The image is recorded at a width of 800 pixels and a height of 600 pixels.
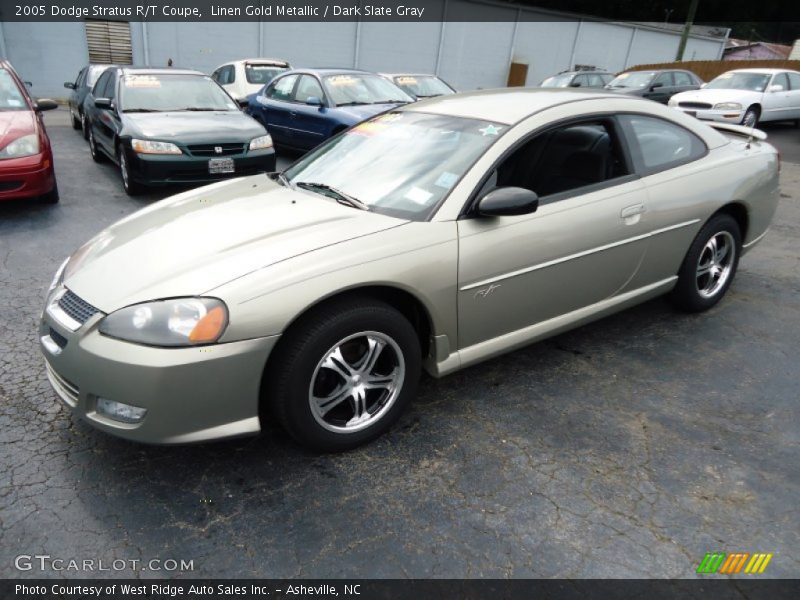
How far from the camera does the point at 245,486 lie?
7.89 feet

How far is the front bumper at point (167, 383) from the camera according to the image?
6.98 feet

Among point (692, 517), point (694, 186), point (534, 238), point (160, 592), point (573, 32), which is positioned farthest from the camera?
point (573, 32)

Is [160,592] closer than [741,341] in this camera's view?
Yes

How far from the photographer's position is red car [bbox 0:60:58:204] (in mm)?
5492

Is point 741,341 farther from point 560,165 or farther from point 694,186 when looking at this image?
point 560,165

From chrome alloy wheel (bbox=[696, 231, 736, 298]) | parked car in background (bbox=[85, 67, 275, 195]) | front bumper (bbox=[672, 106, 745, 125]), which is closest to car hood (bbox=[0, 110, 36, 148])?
parked car in background (bbox=[85, 67, 275, 195])

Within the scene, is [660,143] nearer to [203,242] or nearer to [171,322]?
[203,242]

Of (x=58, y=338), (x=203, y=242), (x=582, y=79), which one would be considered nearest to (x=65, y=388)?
(x=58, y=338)

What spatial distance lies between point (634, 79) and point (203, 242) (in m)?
15.5

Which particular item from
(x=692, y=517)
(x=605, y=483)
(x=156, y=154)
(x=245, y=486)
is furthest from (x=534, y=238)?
(x=156, y=154)

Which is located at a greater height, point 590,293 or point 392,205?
point 392,205

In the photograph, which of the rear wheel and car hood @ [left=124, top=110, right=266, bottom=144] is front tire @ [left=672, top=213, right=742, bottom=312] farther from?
the rear wheel

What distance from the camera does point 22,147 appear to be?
558 centimetres

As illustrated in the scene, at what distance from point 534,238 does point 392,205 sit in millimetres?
725
